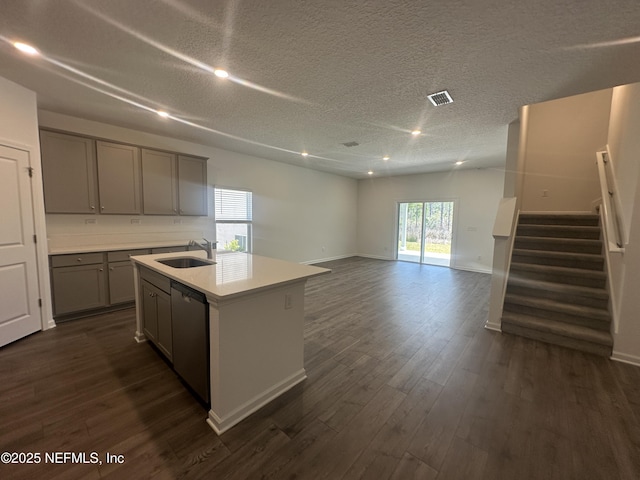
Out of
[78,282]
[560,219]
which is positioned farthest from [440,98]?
[78,282]

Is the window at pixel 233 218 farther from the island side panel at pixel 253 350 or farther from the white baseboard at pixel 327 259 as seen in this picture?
the island side panel at pixel 253 350

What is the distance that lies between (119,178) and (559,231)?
6652 mm

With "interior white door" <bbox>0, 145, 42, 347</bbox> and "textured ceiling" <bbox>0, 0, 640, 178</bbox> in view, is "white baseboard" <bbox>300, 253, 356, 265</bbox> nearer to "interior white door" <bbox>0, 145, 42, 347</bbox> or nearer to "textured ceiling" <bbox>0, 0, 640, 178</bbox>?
"textured ceiling" <bbox>0, 0, 640, 178</bbox>

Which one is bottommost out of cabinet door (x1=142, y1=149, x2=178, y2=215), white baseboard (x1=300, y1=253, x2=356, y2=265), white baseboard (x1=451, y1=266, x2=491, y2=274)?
white baseboard (x1=300, y1=253, x2=356, y2=265)

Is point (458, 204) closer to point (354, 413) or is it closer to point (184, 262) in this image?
point (354, 413)

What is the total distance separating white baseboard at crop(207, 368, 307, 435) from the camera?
5.47ft

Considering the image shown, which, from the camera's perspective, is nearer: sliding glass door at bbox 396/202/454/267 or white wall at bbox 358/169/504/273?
white wall at bbox 358/169/504/273

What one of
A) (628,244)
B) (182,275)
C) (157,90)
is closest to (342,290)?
(182,275)

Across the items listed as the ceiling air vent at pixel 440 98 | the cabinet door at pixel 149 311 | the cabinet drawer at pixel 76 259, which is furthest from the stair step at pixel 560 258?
the cabinet drawer at pixel 76 259

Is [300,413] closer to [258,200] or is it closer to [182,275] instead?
[182,275]

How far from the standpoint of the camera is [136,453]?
1.49 m

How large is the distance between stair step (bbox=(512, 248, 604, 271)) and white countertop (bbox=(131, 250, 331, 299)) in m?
3.42

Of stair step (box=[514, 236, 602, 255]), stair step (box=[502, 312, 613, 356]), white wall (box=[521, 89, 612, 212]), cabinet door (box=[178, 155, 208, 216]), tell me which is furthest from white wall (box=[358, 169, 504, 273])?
cabinet door (box=[178, 155, 208, 216])

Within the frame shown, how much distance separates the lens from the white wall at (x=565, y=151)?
453cm
